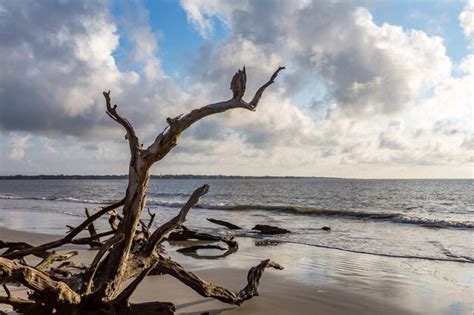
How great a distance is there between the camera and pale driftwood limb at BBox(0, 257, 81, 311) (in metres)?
3.67

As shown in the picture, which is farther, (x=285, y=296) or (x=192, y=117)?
(x=285, y=296)

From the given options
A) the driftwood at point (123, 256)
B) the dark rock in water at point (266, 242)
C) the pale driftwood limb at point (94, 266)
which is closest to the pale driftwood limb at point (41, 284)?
the driftwood at point (123, 256)

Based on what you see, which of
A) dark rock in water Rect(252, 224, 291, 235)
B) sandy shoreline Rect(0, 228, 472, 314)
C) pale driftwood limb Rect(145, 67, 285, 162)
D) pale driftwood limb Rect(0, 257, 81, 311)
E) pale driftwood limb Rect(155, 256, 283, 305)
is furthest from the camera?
dark rock in water Rect(252, 224, 291, 235)

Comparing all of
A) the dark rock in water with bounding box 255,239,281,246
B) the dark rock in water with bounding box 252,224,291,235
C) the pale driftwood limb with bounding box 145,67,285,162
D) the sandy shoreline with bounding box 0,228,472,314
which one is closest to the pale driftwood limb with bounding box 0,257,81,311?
the pale driftwood limb with bounding box 145,67,285,162

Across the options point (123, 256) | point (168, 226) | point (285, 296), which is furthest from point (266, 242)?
point (123, 256)

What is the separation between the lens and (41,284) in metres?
4.00

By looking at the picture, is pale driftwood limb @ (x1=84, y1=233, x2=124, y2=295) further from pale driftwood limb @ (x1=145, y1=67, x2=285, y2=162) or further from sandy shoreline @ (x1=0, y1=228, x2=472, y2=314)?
sandy shoreline @ (x1=0, y1=228, x2=472, y2=314)

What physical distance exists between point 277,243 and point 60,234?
8.05m

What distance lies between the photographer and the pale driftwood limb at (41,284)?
3674 mm

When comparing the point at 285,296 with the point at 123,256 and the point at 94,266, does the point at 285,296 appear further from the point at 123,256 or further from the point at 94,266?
the point at 94,266

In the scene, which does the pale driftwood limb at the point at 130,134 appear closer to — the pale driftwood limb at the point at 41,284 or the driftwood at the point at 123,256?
the driftwood at the point at 123,256

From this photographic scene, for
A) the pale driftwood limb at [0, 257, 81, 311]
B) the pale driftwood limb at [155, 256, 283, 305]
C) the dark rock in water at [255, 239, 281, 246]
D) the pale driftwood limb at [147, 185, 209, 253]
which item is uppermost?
the pale driftwood limb at [147, 185, 209, 253]

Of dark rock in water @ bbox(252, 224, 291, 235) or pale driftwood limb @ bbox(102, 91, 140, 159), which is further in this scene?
dark rock in water @ bbox(252, 224, 291, 235)

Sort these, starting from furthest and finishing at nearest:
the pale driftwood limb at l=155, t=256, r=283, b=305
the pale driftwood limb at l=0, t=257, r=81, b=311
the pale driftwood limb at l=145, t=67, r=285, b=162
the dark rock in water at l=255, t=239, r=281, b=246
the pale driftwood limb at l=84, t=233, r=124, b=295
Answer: the dark rock in water at l=255, t=239, r=281, b=246 < the pale driftwood limb at l=155, t=256, r=283, b=305 < the pale driftwood limb at l=145, t=67, r=285, b=162 < the pale driftwood limb at l=84, t=233, r=124, b=295 < the pale driftwood limb at l=0, t=257, r=81, b=311
